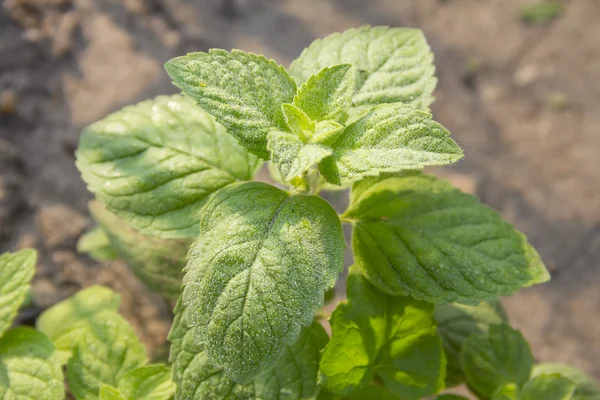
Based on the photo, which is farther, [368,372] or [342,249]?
[368,372]

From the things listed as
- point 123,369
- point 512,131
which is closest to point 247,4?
point 512,131

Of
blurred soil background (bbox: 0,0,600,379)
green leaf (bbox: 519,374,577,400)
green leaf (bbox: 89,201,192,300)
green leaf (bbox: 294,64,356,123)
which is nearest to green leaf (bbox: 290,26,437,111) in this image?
green leaf (bbox: 294,64,356,123)

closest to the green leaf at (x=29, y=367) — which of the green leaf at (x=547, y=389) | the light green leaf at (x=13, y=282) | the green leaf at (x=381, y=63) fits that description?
the light green leaf at (x=13, y=282)

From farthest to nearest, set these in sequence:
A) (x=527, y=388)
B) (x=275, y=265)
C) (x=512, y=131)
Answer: (x=512, y=131), (x=527, y=388), (x=275, y=265)

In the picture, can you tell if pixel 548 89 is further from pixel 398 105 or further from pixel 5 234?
pixel 5 234

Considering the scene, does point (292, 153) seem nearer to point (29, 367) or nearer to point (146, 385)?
point (146, 385)
